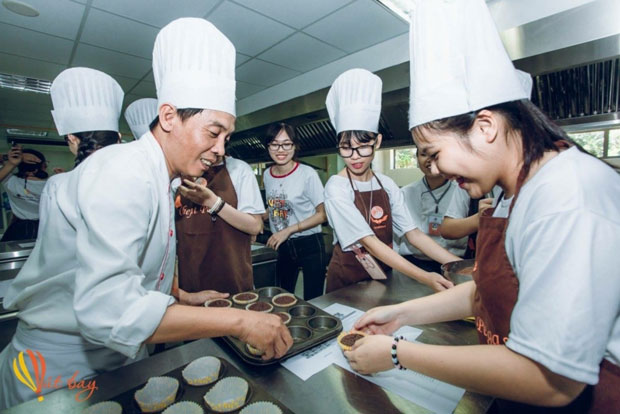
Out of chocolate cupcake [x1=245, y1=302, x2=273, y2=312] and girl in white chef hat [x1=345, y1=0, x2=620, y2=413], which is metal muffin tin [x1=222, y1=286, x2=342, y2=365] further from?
girl in white chef hat [x1=345, y1=0, x2=620, y2=413]

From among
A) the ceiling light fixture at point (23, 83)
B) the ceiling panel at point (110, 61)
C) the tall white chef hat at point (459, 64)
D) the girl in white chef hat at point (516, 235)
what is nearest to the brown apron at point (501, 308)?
the girl in white chef hat at point (516, 235)

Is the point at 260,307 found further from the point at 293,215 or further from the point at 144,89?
the point at 144,89

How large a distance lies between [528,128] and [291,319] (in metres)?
1.04

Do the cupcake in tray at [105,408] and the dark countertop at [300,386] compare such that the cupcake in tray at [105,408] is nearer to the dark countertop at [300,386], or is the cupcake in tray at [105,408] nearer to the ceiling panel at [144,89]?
the dark countertop at [300,386]

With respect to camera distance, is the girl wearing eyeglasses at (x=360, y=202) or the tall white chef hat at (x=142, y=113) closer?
the girl wearing eyeglasses at (x=360, y=202)

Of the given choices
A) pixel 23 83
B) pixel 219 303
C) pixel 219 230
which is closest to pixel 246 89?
pixel 23 83

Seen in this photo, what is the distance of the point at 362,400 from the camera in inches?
32.1

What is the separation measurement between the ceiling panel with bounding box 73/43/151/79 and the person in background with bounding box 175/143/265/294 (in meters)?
2.68

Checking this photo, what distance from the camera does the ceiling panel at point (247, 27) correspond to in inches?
107

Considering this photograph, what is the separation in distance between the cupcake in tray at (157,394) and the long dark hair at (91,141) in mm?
1260

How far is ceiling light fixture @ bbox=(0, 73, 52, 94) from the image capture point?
4190mm

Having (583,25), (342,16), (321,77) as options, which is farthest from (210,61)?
(321,77)

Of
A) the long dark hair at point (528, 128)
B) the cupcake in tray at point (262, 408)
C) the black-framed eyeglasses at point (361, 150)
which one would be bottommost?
the cupcake in tray at point (262, 408)
